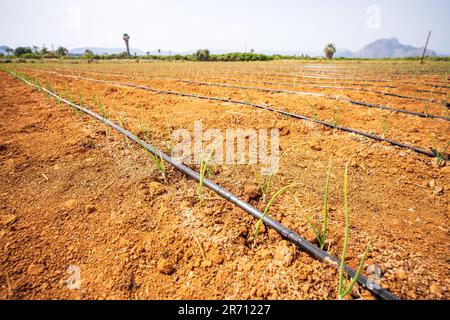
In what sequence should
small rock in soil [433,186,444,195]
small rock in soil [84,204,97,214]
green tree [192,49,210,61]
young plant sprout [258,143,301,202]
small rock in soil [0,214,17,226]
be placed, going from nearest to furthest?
young plant sprout [258,143,301,202]
small rock in soil [0,214,17,226]
small rock in soil [84,204,97,214]
small rock in soil [433,186,444,195]
green tree [192,49,210,61]

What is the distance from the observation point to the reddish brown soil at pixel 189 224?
1.30 meters

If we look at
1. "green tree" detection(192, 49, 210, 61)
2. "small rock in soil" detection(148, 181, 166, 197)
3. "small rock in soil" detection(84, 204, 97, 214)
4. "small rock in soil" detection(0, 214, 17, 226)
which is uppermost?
"green tree" detection(192, 49, 210, 61)

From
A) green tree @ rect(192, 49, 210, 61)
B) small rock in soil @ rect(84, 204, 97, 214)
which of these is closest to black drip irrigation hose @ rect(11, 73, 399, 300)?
small rock in soil @ rect(84, 204, 97, 214)

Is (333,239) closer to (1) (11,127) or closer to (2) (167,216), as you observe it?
(2) (167,216)

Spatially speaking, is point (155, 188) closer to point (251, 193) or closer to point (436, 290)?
point (251, 193)

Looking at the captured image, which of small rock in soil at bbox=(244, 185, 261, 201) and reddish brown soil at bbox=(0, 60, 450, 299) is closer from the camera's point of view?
reddish brown soil at bbox=(0, 60, 450, 299)

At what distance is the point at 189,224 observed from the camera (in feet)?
5.51

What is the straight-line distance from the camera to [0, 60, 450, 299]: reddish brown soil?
1.30 m

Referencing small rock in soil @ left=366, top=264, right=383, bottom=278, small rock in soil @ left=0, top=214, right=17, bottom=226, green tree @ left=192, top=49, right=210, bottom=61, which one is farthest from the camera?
green tree @ left=192, top=49, right=210, bottom=61

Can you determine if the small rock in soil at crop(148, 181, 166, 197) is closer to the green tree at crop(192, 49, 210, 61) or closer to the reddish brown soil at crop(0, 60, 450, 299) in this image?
the reddish brown soil at crop(0, 60, 450, 299)

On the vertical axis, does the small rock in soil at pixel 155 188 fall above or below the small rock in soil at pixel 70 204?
above

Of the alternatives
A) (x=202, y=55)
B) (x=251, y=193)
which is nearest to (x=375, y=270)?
(x=251, y=193)

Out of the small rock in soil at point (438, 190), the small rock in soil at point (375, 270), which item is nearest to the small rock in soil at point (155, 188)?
the small rock in soil at point (375, 270)

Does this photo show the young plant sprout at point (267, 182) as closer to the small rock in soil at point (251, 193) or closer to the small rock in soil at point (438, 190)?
the small rock in soil at point (251, 193)
